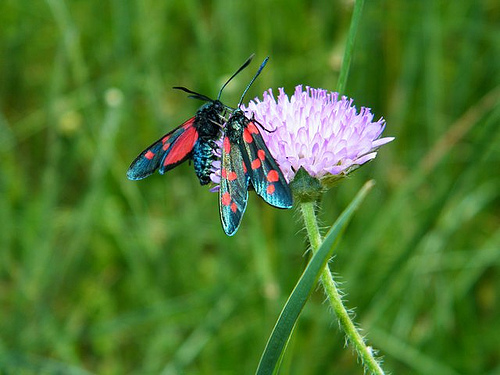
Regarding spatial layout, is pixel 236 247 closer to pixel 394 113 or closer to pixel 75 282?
pixel 75 282

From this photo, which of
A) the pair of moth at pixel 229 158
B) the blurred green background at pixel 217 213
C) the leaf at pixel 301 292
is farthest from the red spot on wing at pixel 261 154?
the blurred green background at pixel 217 213

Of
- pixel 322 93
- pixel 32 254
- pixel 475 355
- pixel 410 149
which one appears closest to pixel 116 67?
pixel 32 254

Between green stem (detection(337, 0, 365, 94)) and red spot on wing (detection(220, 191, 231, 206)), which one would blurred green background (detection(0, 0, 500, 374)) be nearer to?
green stem (detection(337, 0, 365, 94))

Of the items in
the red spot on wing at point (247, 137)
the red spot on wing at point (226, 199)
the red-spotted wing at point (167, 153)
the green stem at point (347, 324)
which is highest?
the red-spotted wing at point (167, 153)

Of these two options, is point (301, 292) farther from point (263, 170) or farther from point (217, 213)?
point (217, 213)

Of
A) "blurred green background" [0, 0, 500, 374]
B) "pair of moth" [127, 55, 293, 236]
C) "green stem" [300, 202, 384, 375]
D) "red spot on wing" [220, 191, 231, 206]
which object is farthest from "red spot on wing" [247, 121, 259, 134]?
"blurred green background" [0, 0, 500, 374]

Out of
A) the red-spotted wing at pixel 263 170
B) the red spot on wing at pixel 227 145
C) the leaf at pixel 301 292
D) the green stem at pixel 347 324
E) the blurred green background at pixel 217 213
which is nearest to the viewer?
the leaf at pixel 301 292

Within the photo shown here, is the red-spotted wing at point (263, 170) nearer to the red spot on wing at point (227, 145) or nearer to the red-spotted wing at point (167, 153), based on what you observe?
the red spot on wing at point (227, 145)
